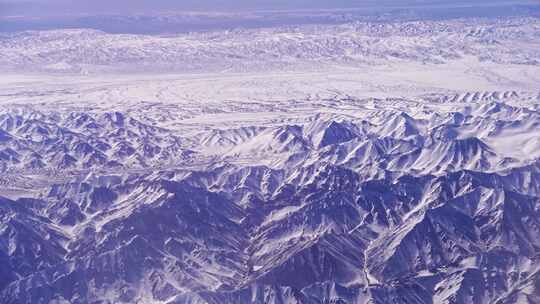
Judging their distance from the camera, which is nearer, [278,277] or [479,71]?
[278,277]

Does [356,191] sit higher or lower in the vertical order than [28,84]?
higher

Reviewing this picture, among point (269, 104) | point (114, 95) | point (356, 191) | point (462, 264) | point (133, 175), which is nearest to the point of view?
point (462, 264)

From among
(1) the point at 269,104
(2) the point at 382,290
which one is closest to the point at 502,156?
(2) the point at 382,290

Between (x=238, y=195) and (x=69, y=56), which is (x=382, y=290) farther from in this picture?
(x=69, y=56)

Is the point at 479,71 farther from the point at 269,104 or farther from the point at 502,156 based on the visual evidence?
the point at 502,156

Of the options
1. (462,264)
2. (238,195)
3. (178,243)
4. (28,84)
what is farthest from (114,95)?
(462,264)

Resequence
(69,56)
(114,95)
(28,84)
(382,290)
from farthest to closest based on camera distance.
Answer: (69,56)
(28,84)
(114,95)
(382,290)
